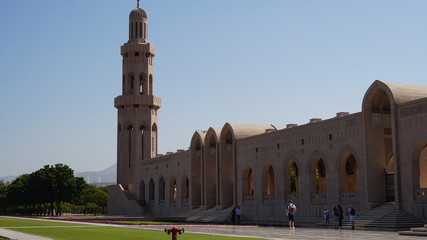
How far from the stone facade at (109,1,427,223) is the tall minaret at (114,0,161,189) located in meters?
0.14

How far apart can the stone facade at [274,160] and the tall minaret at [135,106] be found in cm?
14

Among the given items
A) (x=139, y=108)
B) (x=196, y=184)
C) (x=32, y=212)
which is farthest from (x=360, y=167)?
(x=32, y=212)

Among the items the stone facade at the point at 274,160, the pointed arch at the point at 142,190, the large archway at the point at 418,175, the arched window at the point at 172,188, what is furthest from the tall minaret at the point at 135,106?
the large archway at the point at 418,175

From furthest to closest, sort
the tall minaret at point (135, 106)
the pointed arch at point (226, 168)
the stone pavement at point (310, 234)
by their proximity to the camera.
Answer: the tall minaret at point (135, 106)
the pointed arch at point (226, 168)
the stone pavement at point (310, 234)

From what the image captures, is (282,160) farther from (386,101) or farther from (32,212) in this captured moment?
(32,212)

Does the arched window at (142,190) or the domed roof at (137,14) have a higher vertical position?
the domed roof at (137,14)

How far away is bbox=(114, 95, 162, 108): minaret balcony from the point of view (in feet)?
255

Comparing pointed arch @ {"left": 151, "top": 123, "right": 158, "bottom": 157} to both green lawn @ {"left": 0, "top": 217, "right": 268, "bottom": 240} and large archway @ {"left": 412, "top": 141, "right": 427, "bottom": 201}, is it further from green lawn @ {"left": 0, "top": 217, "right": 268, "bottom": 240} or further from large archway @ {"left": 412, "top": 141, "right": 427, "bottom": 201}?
large archway @ {"left": 412, "top": 141, "right": 427, "bottom": 201}

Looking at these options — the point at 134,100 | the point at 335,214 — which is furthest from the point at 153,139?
the point at 335,214

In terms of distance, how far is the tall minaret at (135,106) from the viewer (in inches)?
3083

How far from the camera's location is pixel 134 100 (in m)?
77.7

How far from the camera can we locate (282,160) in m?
45.5

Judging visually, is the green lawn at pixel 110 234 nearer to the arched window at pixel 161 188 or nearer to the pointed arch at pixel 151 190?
the arched window at pixel 161 188

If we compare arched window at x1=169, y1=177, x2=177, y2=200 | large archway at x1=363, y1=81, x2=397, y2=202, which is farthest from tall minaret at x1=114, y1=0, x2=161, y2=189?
large archway at x1=363, y1=81, x2=397, y2=202
